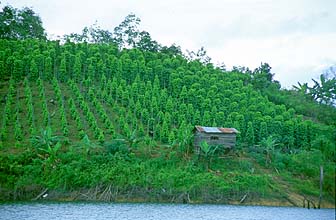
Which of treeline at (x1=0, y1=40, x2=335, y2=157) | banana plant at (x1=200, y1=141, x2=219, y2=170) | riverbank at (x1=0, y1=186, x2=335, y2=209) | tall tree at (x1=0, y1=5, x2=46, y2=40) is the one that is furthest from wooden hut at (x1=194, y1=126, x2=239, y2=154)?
tall tree at (x1=0, y1=5, x2=46, y2=40)

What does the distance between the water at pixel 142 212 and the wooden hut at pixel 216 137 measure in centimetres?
731

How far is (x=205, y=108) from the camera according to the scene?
41938 millimetres

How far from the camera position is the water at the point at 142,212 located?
74.1ft

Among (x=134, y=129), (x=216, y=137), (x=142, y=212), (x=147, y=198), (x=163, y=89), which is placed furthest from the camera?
(x=163, y=89)

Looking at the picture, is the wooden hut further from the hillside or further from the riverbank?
the riverbank

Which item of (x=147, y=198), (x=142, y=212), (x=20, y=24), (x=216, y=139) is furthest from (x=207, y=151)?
(x=20, y=24)

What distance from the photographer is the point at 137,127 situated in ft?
126

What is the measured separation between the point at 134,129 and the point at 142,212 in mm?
13843

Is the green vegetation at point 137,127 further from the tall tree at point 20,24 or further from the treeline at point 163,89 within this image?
the tall tree at point 20,24

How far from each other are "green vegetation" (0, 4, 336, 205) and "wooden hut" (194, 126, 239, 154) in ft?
1.70

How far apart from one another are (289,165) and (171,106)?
10.5 metres

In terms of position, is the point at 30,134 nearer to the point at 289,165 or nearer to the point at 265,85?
the point at 289,165

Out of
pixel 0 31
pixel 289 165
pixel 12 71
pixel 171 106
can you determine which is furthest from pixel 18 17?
pixel 289 165

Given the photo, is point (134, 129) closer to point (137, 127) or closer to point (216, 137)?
point (137, 127)
